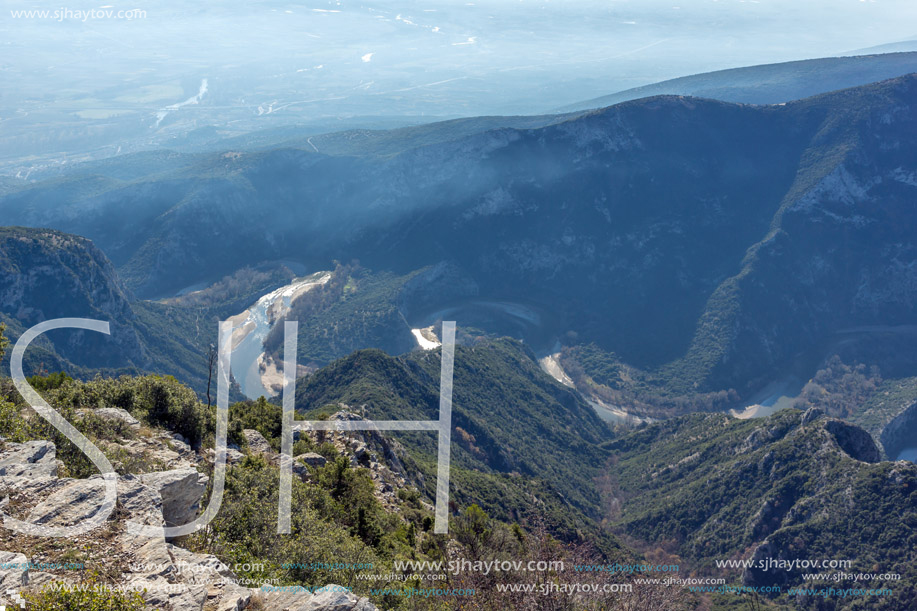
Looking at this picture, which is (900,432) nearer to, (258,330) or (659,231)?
(659,231)

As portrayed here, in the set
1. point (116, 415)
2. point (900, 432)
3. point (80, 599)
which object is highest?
point (80, 599)

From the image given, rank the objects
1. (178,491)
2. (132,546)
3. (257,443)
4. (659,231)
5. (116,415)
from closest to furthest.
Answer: (132,546) → (178,491) → (116,415) → (257,443) → (659,231)

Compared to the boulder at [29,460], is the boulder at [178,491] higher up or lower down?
lower down

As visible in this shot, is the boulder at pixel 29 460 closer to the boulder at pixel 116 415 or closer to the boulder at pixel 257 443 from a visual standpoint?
the boulder at pixel 116 415

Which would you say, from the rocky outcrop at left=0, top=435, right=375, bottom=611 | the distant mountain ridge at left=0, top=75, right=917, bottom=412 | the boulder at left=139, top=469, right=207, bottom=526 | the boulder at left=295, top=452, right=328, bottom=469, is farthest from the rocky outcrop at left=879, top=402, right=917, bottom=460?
the boulder at left=139, top=469, right=207, bottom=526

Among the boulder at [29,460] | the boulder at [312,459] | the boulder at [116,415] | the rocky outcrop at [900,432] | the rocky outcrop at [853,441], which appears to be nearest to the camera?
the boulder at [29,460]

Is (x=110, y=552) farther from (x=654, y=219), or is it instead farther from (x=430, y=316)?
(x=654, y=219)

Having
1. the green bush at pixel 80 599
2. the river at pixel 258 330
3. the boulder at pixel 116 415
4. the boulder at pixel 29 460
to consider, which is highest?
the boulder at pixel 29 460

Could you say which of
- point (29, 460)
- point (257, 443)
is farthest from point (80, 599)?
point (257, 443)

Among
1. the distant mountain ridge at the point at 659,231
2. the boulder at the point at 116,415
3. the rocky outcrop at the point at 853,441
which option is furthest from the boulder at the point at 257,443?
the distant mountain ridge at the point at 659,231

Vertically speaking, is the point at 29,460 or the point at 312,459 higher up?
the point at 29,460

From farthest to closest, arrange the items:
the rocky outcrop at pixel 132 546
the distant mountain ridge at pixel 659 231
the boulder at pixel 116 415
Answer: the distant mountain ridge at pixel 659 231
the boulder at pixel 116 415
the rocky outcrop at pixel 132 546

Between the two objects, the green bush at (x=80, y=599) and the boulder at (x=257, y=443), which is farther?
the boulder at (x=257, y=443)

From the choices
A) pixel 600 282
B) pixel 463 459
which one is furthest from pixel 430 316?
pixel 463 459
